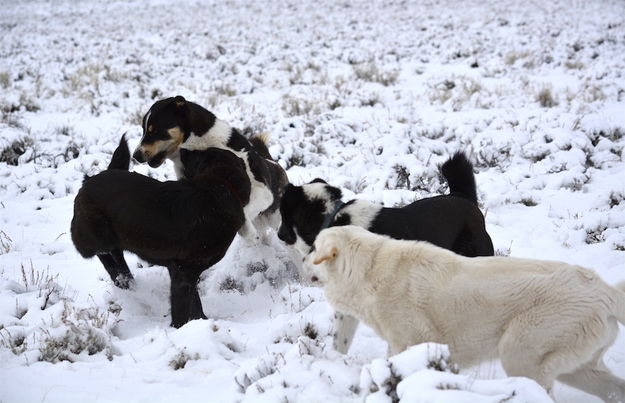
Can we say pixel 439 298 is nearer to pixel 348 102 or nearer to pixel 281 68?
pixel 348 102

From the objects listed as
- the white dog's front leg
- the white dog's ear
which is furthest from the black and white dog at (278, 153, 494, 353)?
the white dog's ear

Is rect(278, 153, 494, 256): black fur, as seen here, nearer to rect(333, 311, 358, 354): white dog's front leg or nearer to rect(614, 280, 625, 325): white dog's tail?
rect(333, 311, 358, 354): white dog's front leg

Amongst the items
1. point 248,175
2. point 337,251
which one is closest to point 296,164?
point 248,175

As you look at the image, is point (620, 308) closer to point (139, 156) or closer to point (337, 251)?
point (337, 251)

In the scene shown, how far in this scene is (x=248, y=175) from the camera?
4902mm

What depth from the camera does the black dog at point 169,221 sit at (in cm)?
415

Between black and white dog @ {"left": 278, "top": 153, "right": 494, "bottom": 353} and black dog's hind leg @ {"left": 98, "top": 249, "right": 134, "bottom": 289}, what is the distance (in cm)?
158

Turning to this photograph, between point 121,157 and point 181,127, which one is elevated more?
point 181,127

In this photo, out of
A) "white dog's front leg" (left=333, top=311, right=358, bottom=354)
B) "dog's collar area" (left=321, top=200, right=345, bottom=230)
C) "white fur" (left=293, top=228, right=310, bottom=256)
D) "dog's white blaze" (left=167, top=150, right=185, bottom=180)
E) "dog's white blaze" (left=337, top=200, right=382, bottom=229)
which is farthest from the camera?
"dog's white blaze" (left=167, top=150, right=185, bottom=180)

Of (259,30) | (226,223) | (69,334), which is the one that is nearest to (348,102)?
(226,223)

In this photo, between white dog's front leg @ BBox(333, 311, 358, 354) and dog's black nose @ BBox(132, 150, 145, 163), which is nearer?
white dog's front leg @ BBox(333, 311, 358, 354)

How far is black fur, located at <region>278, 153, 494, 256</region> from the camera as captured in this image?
13.4 feet

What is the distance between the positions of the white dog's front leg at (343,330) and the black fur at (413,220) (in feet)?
2.61

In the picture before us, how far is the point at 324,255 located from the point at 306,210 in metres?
1.29
